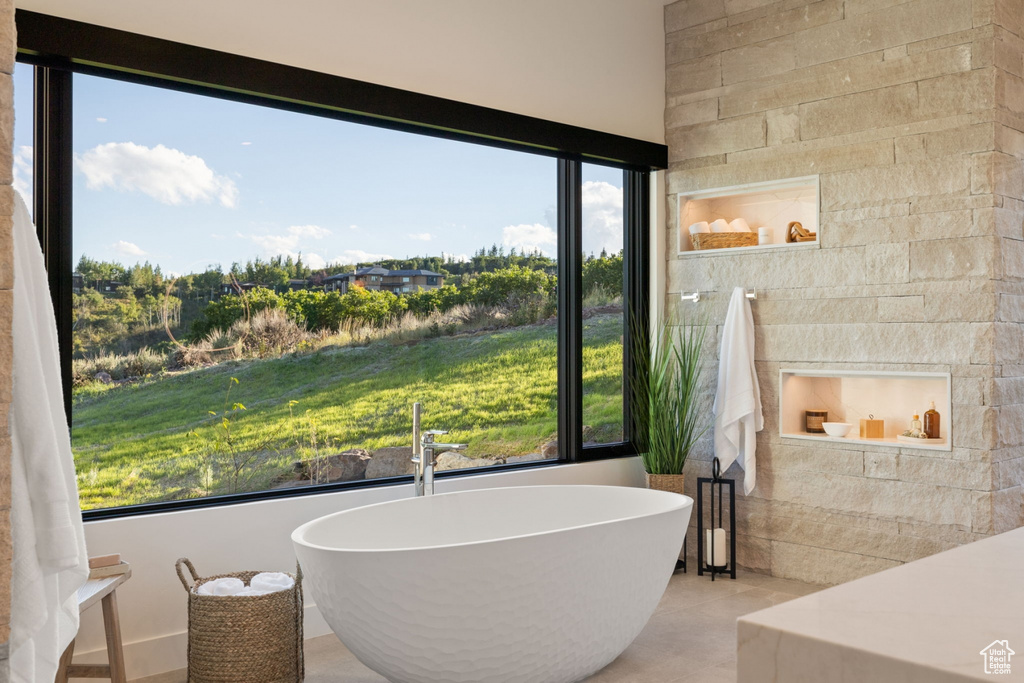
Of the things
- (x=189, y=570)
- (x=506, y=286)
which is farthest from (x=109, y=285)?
(x=506, y=286)

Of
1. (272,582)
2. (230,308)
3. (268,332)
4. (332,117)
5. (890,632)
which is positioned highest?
(332,117)

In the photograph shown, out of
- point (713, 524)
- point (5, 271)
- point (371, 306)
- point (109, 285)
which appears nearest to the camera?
point (5, 271)

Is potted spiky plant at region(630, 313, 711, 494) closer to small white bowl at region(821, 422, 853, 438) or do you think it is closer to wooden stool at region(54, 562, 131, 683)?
small white bowl at region(821, 422, 853, 438)

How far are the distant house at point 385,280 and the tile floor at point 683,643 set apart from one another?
170cm

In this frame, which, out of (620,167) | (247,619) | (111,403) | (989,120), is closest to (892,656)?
(247,619)

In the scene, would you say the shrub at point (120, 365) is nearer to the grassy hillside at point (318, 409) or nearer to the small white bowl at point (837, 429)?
the grassy hillside at point (318, 409)

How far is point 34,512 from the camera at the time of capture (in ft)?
5.96

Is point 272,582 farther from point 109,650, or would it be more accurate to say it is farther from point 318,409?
point 318,409

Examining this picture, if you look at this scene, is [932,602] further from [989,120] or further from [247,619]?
[989,120]

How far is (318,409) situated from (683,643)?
202cm

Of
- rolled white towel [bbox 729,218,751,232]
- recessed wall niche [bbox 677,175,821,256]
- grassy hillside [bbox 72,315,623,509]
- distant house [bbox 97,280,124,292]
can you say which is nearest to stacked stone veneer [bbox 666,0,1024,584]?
recessed wall niche [bbox 677,175,821,256]

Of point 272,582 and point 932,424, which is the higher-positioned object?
point 932,424

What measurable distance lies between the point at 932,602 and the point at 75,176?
3.52 meters

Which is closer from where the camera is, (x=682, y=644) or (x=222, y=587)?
(x=222, y=587)
